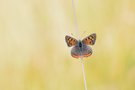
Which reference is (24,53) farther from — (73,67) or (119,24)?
(119,24)

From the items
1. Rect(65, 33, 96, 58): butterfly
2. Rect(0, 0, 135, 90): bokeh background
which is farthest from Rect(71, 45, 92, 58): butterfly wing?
Rect(0, 0, 135, 90): bokeh background

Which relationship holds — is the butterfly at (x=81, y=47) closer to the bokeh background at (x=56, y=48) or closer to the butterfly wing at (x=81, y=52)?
the butterfly wing at (x=81, y=52)

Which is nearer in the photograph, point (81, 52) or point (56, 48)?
point (81, 52)

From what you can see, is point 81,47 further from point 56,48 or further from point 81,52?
point 56,48

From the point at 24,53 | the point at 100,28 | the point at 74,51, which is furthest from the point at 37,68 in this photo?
the point at 74,51

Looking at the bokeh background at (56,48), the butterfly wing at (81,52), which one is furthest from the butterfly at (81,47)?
the bokeh background at (56,48)

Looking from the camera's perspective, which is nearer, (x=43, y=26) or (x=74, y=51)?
(x=74, y=51)

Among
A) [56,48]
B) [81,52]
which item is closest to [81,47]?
[81,52]

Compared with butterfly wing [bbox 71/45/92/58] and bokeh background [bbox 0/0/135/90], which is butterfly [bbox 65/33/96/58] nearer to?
butterfly wing [bbox 71/45/92/58]

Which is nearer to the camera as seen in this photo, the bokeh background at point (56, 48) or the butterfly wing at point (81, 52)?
the butterfly wing at point (81, 52)
